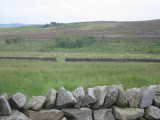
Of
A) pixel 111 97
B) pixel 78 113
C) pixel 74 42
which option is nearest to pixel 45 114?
pixel 78 113

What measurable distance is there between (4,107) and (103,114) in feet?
7.81

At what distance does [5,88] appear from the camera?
7098 mm

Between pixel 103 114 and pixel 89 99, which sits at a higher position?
pixel 89 99

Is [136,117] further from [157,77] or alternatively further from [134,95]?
[157,77]

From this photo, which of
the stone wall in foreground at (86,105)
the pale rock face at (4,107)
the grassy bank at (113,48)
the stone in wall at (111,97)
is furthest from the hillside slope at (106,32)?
the pale rock face at (4,107)

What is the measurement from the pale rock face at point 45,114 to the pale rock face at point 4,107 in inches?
19.8

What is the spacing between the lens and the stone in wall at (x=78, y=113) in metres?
5.01

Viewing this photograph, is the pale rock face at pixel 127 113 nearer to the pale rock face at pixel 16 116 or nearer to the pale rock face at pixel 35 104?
the pale rock face at pixel 35 104

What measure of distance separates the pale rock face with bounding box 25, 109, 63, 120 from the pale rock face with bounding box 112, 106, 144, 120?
1443 mm

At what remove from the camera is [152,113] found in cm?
548

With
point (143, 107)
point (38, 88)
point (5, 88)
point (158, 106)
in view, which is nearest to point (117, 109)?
point (143, 107)

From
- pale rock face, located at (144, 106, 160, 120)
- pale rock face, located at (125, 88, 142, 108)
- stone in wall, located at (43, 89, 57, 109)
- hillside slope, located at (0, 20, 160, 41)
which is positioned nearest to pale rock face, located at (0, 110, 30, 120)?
stone in wall, located at (43, 89, 57, 109)

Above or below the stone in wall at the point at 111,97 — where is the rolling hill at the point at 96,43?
below

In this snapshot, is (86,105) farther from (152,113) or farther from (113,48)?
(113,48)
